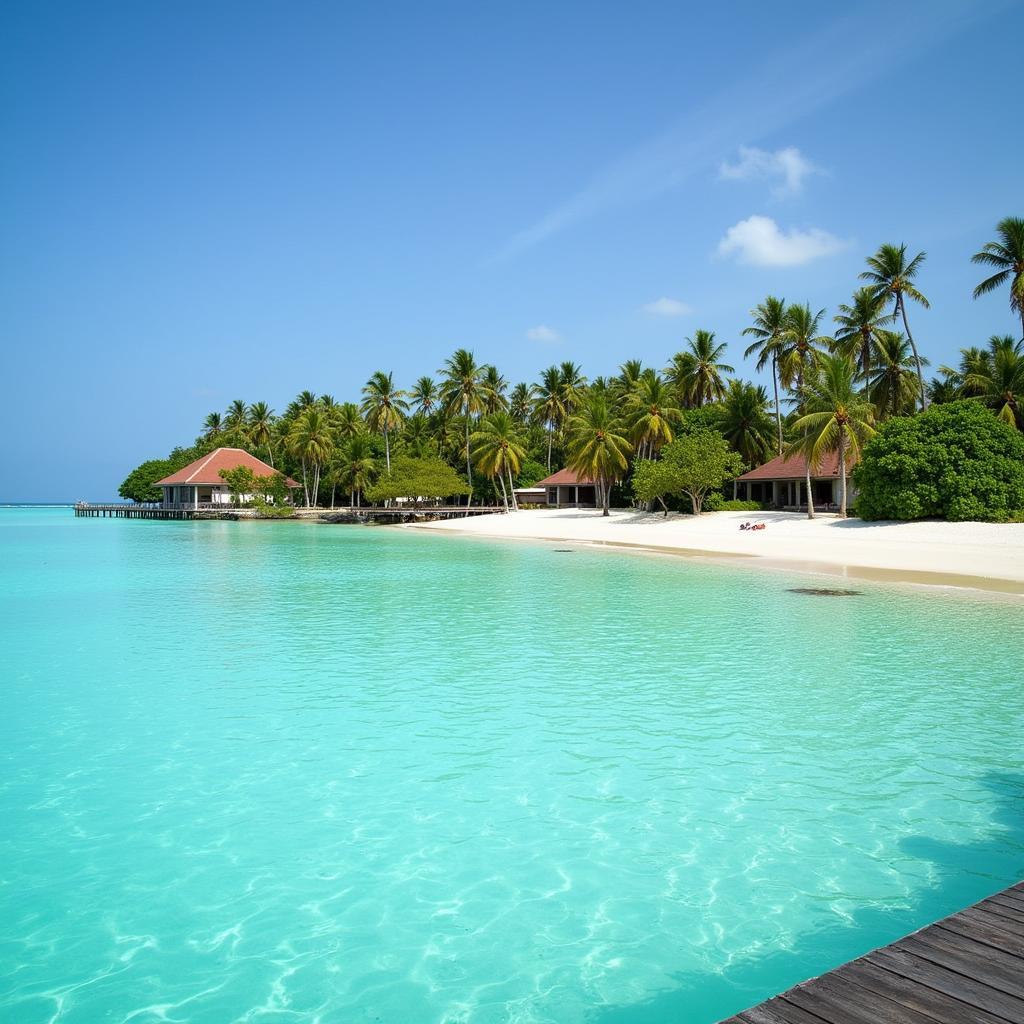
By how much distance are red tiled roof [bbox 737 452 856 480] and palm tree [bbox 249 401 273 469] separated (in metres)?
54.3

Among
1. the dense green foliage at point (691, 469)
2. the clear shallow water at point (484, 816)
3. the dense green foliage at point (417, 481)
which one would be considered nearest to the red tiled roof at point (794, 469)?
the dense green foliage at point (691, 469)

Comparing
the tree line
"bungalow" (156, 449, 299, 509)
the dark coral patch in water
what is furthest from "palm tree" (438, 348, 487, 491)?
the dark coral patch in water

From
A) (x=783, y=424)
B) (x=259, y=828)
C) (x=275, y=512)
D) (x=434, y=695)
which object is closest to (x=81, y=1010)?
(x=259, y=828)

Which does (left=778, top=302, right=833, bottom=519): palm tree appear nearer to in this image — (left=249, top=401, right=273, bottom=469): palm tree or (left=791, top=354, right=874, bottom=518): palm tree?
(left=791, top=354, right=874, bottom=518): palm tree

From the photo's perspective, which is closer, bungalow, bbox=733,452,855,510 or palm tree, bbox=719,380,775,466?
bungalow, bbox=733,452,855,510

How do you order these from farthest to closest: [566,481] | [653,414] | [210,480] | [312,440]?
[210,480]
[312,440]
[566,481]
[653,414]

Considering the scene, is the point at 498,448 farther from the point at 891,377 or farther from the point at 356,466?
the point at 891,377

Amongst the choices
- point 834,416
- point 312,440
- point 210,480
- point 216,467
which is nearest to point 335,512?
point 312,440

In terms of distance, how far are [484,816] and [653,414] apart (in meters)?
45.4

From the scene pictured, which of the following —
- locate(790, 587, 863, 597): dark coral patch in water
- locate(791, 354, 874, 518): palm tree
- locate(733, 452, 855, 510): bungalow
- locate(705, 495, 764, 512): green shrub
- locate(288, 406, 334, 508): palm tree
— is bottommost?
locate(790, 587, 863, 597): dark coral patch in water

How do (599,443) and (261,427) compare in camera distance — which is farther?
(261,427)

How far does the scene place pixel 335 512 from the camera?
68.8 m

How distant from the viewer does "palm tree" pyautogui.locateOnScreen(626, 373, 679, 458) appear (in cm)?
4978

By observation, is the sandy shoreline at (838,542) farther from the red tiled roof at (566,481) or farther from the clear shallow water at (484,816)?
the red tiled roof at (566,481)
